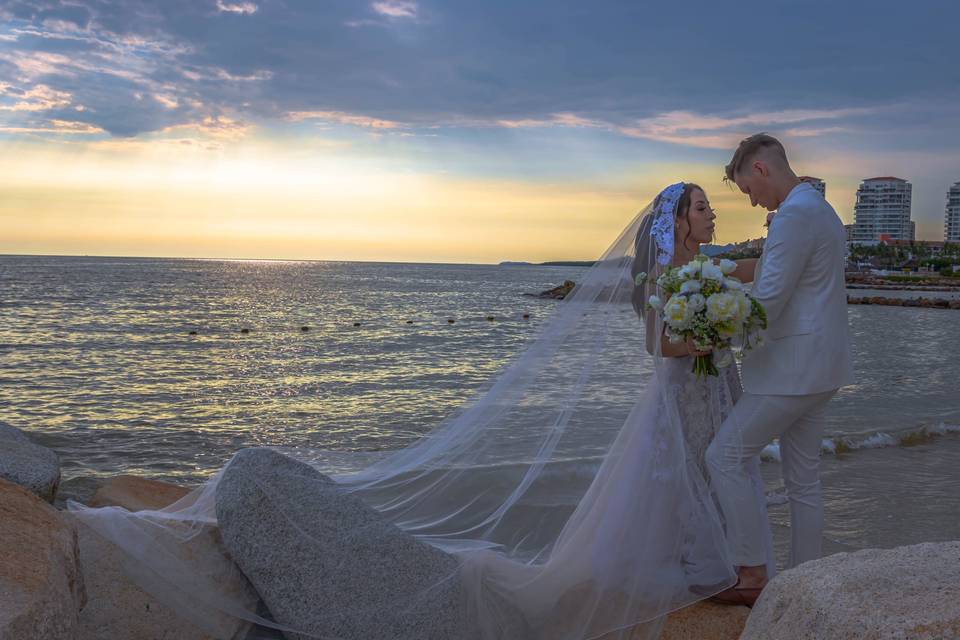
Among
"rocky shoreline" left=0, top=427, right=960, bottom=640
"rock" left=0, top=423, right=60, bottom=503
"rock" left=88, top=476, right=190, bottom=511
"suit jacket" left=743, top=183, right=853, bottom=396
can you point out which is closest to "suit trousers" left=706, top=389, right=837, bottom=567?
Answer: "suit jacket" left=743, top=183, right=853, bottom=396

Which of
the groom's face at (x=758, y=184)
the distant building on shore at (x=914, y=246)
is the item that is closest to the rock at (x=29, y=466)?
the groom's face at (x=758, y=184)

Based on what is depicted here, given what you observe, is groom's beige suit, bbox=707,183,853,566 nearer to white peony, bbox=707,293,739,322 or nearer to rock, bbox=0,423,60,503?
white peony, bbox=707,293,739,322

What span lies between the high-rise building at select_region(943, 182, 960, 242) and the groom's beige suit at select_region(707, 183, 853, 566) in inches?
7575

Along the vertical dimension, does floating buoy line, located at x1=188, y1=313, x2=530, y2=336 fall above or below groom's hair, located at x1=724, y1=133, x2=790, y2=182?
below

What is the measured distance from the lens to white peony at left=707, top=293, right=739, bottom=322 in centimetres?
370

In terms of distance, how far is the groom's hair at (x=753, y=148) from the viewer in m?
4.00

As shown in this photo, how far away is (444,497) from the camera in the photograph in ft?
15.6

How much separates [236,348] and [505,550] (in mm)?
20670

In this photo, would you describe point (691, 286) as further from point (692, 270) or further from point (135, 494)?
point (135, 494)

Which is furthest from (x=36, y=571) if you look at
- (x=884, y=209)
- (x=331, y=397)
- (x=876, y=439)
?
(x=884, y=209)

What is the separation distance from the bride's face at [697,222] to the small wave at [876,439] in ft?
17.5

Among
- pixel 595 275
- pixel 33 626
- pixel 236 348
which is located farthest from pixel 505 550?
pixel 236 348

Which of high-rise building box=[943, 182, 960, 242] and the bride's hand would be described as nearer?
the bride's hand

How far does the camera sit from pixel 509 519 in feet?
15.4
